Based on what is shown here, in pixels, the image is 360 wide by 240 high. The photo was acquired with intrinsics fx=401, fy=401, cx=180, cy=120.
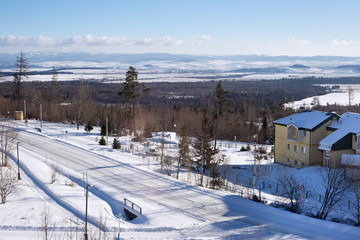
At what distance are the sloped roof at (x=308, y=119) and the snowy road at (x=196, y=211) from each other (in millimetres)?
12852

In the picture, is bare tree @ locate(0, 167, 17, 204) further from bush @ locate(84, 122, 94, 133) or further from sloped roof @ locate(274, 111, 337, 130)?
sloped roof @ locate(274, 111, 337, 130)

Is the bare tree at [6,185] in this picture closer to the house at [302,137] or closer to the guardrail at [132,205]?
the guardrail at [132,205]

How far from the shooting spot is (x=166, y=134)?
164 feet

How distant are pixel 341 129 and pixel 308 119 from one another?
11.7 feet

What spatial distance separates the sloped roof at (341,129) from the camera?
29406 millimetres

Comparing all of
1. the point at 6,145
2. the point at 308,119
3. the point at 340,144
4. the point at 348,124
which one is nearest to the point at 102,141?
the point at 6,145

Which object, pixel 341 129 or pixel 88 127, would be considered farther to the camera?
pixel 88 127

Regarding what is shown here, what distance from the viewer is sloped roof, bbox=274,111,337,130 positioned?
106 feet

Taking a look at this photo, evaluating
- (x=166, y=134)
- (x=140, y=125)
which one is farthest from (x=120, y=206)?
(x=140, y=125)

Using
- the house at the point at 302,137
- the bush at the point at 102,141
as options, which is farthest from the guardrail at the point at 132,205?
the bush at the point at 102,141

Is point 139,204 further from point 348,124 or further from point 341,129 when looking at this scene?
point 348,124

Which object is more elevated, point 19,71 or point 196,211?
point 19,71

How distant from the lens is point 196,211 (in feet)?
66.4

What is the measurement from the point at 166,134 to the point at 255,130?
16223 millimetres
